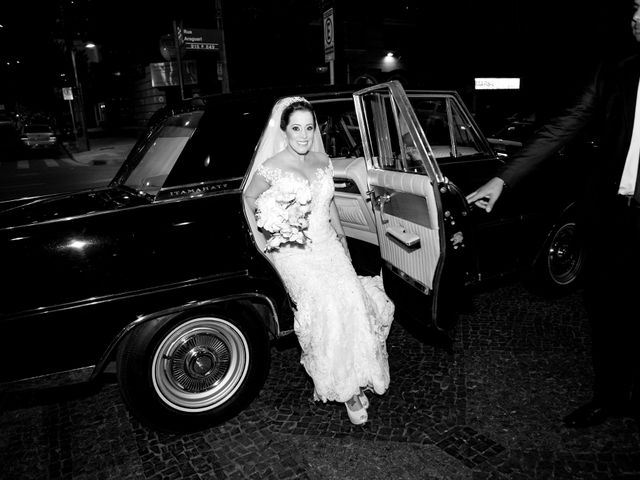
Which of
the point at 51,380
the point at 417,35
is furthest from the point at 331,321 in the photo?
the point at 417,35

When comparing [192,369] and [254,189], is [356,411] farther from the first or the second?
[254,189]

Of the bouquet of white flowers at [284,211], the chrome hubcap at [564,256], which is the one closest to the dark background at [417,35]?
the chrome hubcap at [564,256]

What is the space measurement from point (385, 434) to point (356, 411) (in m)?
0.21

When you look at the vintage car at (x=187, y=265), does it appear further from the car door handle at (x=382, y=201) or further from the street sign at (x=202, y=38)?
the street sign at (x=202, y=38)

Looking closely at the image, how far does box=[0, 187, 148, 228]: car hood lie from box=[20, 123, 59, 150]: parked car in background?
27.9 meters

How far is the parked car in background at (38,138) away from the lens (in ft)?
87.2

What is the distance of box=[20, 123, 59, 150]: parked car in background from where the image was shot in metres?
26.6

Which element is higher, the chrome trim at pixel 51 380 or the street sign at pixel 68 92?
the street sign at pixel 68 92

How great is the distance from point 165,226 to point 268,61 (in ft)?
64.5

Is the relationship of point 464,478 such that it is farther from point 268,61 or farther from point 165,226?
point 268,61

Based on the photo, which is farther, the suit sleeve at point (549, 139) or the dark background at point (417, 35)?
the dark background at point (417, 35)

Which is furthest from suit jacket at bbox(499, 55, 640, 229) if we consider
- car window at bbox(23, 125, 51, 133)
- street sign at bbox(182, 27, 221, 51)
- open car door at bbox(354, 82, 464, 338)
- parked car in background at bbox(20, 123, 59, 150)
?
car window at bbox(23, 125, 51, 133)

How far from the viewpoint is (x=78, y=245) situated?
7.45 feet

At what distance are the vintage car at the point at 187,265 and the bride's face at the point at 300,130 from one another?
0.18 m
